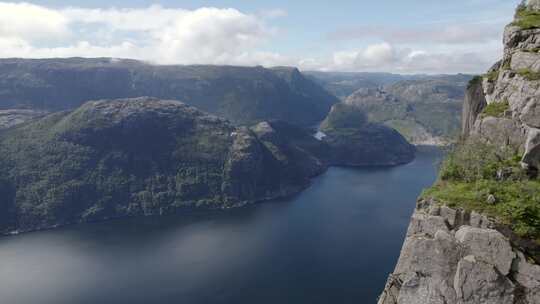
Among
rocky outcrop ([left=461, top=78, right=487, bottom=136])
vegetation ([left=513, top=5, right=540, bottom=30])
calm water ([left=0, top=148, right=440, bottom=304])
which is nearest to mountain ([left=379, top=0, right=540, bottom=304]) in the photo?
vegetation ([left=513, top=5, right=540, bottom=30])

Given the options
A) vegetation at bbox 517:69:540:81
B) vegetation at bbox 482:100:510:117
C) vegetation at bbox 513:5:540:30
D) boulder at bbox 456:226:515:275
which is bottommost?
boulder at bbox 456:226:515:275

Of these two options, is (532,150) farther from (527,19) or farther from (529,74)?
(527,19)

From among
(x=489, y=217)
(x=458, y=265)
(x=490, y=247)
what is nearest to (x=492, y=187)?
(x=489, y=217)

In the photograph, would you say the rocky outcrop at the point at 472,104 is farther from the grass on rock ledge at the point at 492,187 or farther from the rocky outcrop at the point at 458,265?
the rocky outcrop at the point at 458,265

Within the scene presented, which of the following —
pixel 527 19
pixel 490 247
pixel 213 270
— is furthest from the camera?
pixel 213 270

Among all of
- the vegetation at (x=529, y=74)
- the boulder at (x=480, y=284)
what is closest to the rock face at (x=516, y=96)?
the vegetation at (x=529, y=74)

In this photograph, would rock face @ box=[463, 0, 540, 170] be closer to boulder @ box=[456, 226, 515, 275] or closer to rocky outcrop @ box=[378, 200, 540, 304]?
rocky outcrop @ box=[378, 200, 540, 304]
